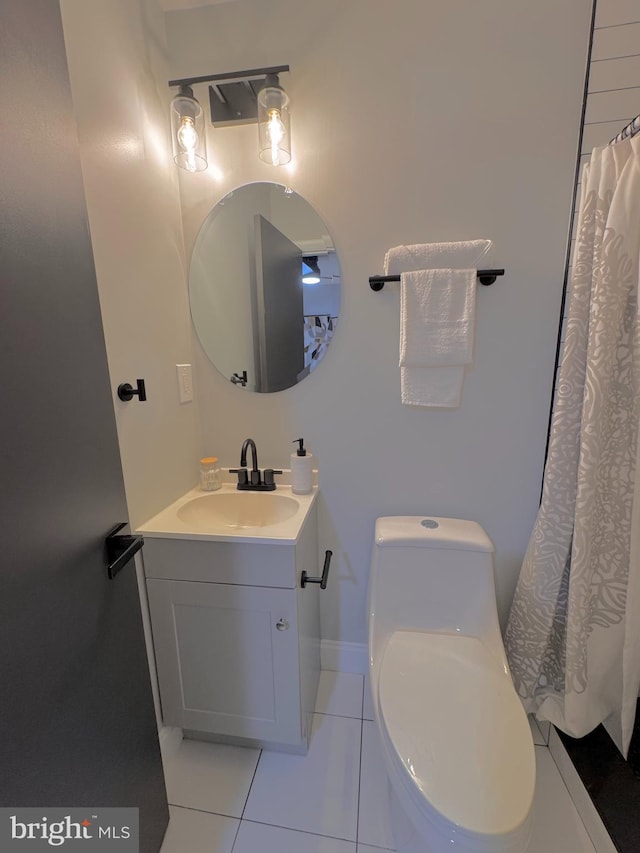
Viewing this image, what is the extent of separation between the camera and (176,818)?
1.08m

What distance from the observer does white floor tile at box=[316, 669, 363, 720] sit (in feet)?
4.61

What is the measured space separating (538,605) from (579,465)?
516 millimetres

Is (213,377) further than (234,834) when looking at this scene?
Yes

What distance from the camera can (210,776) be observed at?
1.19m

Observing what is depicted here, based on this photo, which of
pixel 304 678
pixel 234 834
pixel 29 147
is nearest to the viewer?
pixel 29 147

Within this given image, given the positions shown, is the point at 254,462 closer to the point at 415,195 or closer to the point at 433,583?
the point at 433,583

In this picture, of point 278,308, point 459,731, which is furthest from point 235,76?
point 459,731

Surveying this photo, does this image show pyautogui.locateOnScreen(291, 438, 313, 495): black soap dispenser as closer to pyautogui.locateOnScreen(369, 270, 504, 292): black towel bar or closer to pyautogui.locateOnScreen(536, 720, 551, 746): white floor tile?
pyautogui.locateOnScreen(369, 270, 504, 292): black towel bar

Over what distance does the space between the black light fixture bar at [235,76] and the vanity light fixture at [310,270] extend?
557mm

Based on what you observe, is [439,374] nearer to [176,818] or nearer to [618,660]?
[618,660]

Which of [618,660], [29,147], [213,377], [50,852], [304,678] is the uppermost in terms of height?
[29,147]

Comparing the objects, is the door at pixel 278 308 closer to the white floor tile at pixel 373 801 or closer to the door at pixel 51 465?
the door at pixel 51 465

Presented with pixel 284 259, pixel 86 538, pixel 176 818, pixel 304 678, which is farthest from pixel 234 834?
pixel 284 259

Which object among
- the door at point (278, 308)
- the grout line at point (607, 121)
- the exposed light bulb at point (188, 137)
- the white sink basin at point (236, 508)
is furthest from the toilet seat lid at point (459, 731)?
the exposed light bulb at point (188, 137)
